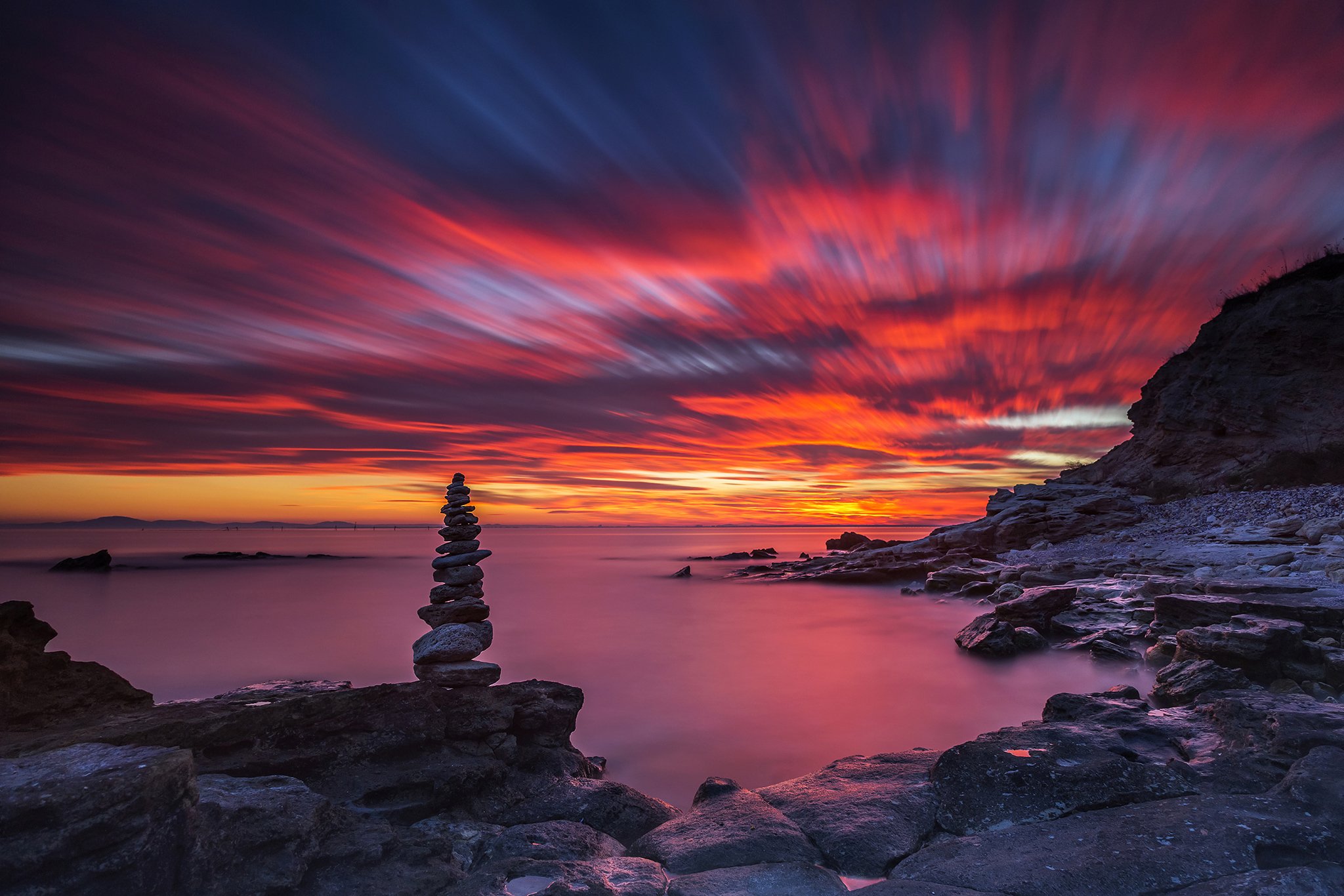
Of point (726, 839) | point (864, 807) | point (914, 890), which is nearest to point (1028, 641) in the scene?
point (864, 807)

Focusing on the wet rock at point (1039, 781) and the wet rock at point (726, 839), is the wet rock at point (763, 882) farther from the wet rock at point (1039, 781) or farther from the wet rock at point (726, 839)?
the wet rock at point (1039, 781)

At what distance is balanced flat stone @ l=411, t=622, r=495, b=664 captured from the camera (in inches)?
457

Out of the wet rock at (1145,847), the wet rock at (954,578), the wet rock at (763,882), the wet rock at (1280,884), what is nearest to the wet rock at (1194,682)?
the wet rock at (1145,847)

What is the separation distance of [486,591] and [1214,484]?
159 ft

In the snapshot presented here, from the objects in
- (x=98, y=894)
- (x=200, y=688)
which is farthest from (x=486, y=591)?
(x=98, y=894)

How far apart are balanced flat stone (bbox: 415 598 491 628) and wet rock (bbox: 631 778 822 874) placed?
646cm

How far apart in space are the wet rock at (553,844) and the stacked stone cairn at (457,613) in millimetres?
4496

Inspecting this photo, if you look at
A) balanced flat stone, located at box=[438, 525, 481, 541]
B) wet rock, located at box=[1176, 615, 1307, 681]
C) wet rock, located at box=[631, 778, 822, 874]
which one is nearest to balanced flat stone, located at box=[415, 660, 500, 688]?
balanced flat stone, located at box=[438, 525, 481, 541]

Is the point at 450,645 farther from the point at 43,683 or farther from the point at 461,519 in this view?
the point at 43,683

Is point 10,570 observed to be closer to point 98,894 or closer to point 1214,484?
point 98,894

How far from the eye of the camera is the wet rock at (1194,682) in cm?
1027

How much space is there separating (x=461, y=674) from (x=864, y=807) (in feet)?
24.2

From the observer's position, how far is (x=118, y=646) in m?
26.0

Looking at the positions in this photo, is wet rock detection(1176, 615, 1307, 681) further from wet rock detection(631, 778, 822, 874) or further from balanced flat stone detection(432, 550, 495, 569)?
balanced flat stone detection(432, 550, 495, 569)
